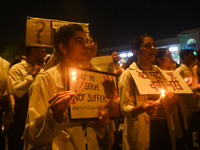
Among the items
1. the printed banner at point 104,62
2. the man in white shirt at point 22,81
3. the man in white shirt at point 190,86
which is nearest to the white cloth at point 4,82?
the man in white shirt at point 22,81

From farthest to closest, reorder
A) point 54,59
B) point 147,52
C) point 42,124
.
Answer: point 147,52 → point 54,59 → point 42,124

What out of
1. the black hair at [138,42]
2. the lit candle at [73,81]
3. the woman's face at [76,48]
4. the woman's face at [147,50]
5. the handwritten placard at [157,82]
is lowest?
the lit candle at [73,81]

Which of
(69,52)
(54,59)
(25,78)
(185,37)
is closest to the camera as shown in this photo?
(69,52)

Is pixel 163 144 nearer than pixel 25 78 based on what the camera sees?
Yes

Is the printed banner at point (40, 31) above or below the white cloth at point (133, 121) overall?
above

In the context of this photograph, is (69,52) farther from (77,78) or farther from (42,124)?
(42,124)

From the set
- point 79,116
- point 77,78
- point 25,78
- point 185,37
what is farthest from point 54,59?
point 185,37

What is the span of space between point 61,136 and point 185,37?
5023 centimetres

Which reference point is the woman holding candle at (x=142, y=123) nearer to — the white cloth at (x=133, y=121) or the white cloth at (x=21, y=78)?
the white cloth at (x=133, y=121)

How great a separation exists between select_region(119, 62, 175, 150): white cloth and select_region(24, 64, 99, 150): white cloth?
112 centimetres

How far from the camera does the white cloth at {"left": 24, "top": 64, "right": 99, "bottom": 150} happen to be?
1.69m

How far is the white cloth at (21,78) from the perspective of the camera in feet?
12.5

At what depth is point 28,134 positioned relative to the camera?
1798 mm

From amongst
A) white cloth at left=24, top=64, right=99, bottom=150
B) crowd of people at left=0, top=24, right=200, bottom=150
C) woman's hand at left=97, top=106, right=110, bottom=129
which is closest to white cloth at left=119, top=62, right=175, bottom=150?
crowd of people at left=0, top=24, right=200, bottom=150
